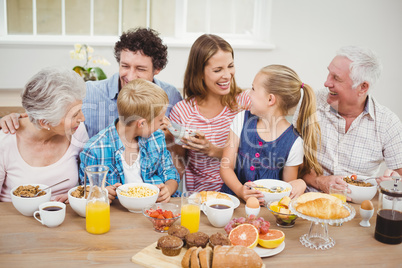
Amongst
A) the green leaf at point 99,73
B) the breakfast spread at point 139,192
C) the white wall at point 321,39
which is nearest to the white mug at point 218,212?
the breakfast spread at point 139,192

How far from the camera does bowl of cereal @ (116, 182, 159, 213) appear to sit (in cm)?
161

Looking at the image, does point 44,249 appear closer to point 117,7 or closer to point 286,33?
point 117,7

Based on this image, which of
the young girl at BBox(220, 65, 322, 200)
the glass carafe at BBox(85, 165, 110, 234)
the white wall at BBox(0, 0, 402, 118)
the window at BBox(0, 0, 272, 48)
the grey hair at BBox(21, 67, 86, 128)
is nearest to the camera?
the glass carafe at BBox(85, 165, 110, 234)

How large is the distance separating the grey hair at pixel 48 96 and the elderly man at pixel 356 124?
1.28m

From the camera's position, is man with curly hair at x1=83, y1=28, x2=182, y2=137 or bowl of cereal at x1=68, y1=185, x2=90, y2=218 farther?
man with curly hair at x1=83, y1=28, x2=182, y2=137

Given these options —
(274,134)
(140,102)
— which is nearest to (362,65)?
(274,134)

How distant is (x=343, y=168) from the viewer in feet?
7.70

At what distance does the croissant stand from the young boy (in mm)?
772

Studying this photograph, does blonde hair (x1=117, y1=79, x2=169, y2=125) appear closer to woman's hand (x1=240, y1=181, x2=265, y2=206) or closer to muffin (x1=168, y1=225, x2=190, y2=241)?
woman's hand (x1=240, y1=181, x2=265, y2=206)

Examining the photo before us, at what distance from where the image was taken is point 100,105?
2.53 metres

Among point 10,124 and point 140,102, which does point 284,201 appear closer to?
point 140,102

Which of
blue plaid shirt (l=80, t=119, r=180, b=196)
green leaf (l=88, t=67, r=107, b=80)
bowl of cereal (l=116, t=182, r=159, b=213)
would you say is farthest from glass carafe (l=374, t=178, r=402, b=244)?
green leaf (l=88, t=67, r=107, b=80)

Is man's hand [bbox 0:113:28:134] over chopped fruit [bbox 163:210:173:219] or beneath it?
over

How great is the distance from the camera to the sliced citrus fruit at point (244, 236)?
4.50ft
